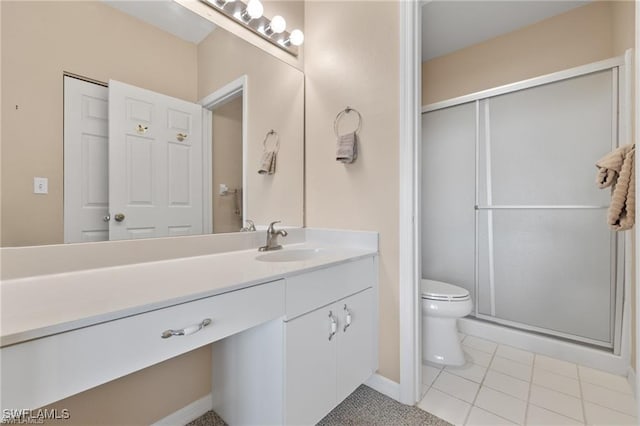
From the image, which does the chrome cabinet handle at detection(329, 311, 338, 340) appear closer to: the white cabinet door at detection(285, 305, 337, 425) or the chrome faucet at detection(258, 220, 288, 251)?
the white cabinet door at detection(285, 305, 337, 425)

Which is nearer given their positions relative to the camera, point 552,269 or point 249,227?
point 249,227

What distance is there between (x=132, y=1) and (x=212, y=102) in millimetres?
456

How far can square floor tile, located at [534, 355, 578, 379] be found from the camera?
1.67 m

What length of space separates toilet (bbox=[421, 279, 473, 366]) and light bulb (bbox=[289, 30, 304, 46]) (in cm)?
175

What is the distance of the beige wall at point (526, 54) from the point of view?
1939 mm

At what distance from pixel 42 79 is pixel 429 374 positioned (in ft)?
7.44

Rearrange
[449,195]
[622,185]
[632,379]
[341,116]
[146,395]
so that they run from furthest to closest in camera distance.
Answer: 1. [449,195]
2. [341,116]
3. [632,379]
4. [146,395]
5. [622,185]

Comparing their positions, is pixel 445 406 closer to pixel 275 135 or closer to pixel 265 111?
pixel 275 135

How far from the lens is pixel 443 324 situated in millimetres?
1721

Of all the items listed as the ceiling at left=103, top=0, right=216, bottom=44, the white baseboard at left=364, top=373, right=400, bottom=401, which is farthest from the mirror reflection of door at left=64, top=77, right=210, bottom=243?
the white baseboard at left=364, top=373, right=400, bottom=401

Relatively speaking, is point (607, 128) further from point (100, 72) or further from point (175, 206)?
point (100, 72)

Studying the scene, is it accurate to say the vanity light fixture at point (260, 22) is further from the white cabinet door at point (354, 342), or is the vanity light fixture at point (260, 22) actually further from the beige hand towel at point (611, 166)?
the beige hand towel at point (611, 166)

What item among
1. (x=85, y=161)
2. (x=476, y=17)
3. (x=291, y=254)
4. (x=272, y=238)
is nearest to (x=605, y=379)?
(x=291, y=254)

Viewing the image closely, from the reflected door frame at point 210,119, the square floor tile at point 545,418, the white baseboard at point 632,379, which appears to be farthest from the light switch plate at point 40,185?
the white baseboard at point 632,379
